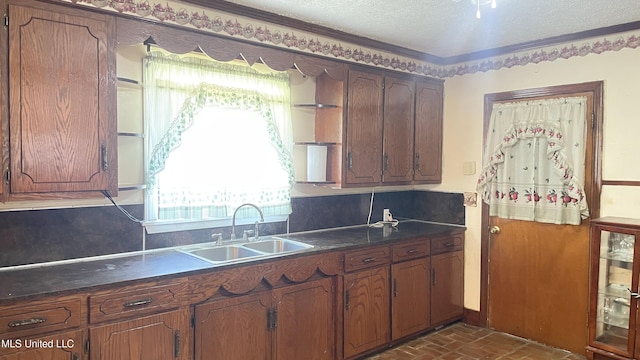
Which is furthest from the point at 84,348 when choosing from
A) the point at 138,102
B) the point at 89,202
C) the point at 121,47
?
the point at 121,47

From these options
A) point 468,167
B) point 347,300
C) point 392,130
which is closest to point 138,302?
point 347,300

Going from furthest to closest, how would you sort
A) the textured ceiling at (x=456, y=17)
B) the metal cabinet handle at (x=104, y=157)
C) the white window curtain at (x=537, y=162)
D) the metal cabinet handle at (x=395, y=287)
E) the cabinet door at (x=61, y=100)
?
1. the metal cabinet handle at (x=395, y=287)
2. the white window curtain at (x=537, y=162)
3. the textured ceiling at (x=456, y=17)
4. the metal cabinet handle at (x=104, y=157)
5. the cabinet door at (x=61, y=100)

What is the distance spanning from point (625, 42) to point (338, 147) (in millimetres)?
2229

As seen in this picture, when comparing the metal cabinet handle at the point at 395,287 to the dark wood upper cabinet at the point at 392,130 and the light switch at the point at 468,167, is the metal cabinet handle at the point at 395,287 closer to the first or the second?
the dark wood upper cabinet at the point at 392,130

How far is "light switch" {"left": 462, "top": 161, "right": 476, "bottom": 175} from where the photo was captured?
163 inches

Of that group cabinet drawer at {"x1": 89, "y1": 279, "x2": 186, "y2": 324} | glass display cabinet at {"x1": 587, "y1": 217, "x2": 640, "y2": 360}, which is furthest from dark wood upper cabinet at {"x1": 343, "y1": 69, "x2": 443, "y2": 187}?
cabinet drawer at {"x1": 89, "y1": 279, "x2": 186, "y2": 324}

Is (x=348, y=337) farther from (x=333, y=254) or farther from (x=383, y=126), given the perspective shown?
(x=383, y=126)

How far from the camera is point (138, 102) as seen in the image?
9.32 feet

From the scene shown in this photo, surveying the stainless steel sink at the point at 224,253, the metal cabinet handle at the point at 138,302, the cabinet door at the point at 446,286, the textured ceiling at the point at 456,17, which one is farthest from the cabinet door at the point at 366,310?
the textured ceiling at the point at 456,17

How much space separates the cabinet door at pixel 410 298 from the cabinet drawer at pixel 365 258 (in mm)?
152

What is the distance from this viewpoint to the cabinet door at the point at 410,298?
11.8ft

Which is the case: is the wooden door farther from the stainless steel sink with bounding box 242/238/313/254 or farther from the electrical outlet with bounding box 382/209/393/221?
Result: the stainless steel sink with bounding box 242/238/313/254

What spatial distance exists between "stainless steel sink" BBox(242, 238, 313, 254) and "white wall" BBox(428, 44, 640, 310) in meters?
1.83

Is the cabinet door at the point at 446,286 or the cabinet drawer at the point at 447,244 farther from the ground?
the cabinet drawer at the point at 447,244
